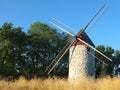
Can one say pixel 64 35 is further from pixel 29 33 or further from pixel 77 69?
pixel 77 69

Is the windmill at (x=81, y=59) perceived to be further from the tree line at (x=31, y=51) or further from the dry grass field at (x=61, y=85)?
the dry grass field at (x=61, y=85)

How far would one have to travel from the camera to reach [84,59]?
28.5 meters

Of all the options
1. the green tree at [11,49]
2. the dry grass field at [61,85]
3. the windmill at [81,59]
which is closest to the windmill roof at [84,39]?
the windmill at [81,59]

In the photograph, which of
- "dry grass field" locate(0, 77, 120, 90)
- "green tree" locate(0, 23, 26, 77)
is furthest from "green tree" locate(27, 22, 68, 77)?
"dry grass field" locate(0, 77, 120, 90)

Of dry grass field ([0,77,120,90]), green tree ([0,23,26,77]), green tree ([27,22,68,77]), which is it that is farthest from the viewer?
green tree ([27,22,68,77])

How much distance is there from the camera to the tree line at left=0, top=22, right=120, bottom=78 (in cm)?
4344

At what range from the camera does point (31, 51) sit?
51.3m

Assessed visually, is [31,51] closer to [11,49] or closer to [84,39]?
Answer: [11,49]

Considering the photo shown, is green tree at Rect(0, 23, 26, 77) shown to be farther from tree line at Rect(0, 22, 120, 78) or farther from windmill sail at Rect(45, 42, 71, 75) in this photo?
windmill sail at Rect(45, 42, 71, 75)

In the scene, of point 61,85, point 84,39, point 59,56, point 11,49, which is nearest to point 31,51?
point 11,49

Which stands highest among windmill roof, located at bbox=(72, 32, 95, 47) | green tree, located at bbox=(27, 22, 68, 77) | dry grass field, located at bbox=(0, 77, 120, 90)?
green tree, located at bbox=(27, 22, 68, 77)

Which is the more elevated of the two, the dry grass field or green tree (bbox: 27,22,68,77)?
green tree (bbox: 27,22,68,77)

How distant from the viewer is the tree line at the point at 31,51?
143ft

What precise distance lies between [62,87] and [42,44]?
39260mm
